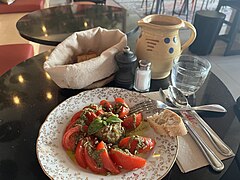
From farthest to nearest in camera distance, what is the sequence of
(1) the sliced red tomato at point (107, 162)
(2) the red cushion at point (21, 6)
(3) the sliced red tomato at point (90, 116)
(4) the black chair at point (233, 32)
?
1. (4) the black chair at point (233, 32)
2. (2) the red cushion at point (21, 6)
3. (3) the sliced red tomato at point (90, 116)
4. (1) the sliced red tomato at point (107, 162)

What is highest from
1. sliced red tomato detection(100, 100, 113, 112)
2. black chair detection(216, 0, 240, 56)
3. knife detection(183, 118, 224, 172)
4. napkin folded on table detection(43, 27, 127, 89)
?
napkin folded on table detection(43, 27, 127, 89)

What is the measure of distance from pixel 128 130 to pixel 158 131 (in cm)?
9

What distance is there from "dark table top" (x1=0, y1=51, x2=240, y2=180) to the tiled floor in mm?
1551

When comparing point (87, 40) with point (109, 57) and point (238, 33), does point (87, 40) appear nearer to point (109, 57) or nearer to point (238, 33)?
point (109, 57)

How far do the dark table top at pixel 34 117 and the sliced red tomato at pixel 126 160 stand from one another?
95 mm

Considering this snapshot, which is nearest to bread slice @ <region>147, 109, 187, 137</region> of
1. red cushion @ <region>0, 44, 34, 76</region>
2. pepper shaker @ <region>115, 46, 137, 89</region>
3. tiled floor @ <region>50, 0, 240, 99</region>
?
pepper shaker @ <region>115, 46, 137, 89</region>

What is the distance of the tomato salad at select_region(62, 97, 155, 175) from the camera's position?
649 millimetres

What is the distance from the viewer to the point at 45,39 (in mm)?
1486

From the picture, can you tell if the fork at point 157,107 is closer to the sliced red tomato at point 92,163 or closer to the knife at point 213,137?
the knife at point 213,137

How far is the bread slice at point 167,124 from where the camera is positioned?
72 cm

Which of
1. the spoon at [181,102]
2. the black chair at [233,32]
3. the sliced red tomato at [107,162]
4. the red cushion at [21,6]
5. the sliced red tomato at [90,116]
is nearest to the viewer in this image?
the sliced red tomato at [107,162]

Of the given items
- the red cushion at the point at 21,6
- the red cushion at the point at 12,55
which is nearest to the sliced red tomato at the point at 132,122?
the red cushion at the point at 12,55

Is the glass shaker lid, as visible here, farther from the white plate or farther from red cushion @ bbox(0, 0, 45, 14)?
red cushion @ bbox(0, 0, 45, 14)

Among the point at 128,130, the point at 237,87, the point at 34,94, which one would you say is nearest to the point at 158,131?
the point at 128,130
